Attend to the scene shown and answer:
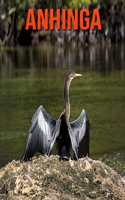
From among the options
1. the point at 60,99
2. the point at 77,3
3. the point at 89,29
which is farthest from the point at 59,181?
the point at 89,29

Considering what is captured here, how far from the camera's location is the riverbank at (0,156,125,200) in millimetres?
4207

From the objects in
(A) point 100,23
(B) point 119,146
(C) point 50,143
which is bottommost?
(B) point 119,146

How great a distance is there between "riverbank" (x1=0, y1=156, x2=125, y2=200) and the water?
1.78 m

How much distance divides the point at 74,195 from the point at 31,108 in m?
5.76

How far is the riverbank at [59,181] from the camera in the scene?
4.21 metres

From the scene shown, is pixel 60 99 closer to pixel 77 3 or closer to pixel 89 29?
pixel 77 3

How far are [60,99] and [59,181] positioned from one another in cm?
667

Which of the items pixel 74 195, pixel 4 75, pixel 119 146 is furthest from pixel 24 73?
pixel 74 195

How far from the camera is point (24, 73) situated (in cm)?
1641

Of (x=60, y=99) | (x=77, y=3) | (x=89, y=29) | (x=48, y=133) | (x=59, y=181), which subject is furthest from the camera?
(x=89, y=29)

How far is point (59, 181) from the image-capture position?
4320 mm

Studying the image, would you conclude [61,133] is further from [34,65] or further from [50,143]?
[34,65]

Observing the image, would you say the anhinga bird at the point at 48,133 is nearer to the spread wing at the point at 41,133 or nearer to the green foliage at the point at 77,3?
the spread wing at the point at 41,133

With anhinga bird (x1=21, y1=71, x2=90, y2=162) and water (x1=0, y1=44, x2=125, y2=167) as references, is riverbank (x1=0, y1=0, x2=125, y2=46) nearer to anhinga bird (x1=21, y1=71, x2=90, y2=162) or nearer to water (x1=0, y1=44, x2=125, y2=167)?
water (x1=0, y1=44, x2=125, y2=167)
